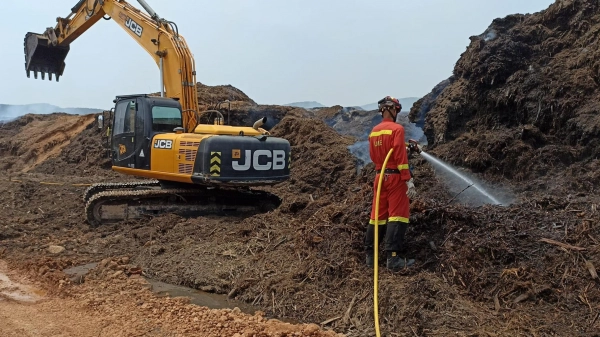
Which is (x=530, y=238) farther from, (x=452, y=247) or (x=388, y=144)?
(x=388, y=144)

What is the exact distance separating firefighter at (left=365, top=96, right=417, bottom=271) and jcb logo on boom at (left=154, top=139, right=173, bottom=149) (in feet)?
13.1

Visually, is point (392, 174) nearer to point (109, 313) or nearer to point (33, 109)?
point (109, 313)

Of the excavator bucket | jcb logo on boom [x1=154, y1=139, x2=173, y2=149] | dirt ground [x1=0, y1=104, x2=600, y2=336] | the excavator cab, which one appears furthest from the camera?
the excavator bucket

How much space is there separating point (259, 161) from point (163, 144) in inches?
59.6

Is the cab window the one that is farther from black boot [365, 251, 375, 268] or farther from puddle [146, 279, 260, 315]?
black boot [365, 251, 375, 268]

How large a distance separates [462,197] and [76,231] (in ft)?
18.4

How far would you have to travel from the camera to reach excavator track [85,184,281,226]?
789 centimetres

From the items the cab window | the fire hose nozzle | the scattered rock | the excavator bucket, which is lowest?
the scattered rock

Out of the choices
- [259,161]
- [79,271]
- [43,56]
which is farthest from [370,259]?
[43,56]

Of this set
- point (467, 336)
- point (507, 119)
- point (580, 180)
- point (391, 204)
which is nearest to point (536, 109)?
point (507, 119)

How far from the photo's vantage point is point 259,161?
7.96 metres

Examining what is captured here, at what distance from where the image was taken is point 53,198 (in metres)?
9.52

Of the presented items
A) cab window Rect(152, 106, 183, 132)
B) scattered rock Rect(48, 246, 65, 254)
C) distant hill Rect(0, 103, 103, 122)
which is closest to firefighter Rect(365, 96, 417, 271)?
scattered rock Rect(48, 246, 65, 254)

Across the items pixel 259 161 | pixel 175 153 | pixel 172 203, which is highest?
pixel 175 153
